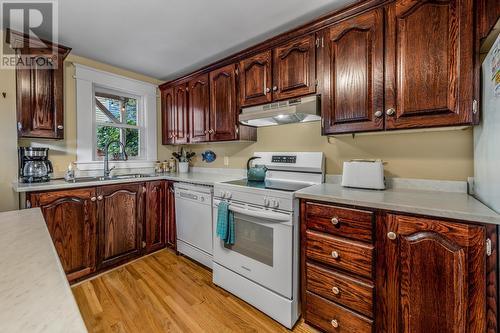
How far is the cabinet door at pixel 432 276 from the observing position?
1025mm

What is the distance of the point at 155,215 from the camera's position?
106 inches

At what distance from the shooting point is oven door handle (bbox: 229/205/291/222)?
157cm

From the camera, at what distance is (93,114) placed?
8.97 feet

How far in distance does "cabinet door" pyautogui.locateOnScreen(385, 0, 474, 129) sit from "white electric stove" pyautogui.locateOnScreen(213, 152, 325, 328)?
2.49ft

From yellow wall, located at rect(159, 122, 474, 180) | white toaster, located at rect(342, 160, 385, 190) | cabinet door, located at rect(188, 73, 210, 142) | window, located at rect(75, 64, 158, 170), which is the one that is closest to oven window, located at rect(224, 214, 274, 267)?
white toaster, located at rect(342, 160, 385, 190)

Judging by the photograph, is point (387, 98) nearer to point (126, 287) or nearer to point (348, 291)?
point (348, 291)

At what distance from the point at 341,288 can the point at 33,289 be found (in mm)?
1458

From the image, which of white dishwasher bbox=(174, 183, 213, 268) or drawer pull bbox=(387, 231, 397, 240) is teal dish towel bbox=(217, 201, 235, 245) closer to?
white dishwasher bbox=(174, 183, 213, 268)

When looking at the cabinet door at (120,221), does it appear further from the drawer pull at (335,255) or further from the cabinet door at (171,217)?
the drawer pull at (335,255)

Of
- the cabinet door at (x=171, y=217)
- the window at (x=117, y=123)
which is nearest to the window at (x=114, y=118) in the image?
the window at (x=117, y=123)

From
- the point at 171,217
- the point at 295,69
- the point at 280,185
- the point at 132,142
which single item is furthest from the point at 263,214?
the point at 132,142

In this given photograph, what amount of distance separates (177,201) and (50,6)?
196 cm

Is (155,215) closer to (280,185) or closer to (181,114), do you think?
(181,114)

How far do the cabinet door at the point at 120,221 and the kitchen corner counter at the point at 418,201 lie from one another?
1865mm
